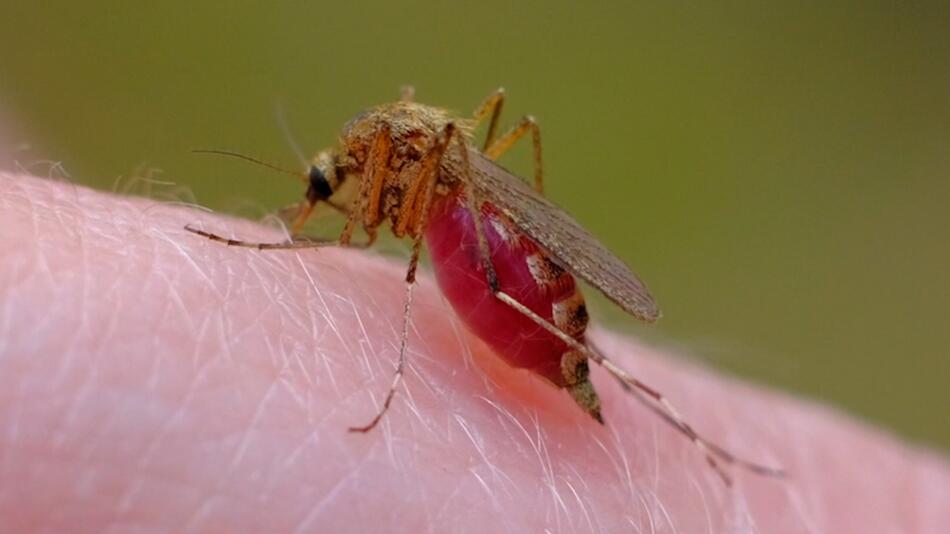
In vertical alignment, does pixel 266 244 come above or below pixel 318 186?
below

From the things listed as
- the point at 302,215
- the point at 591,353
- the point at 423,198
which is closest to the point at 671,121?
the point at 302,215

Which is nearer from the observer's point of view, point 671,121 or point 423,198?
point 423,198

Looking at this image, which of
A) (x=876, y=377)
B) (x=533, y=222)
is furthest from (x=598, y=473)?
(x=876, y=377)

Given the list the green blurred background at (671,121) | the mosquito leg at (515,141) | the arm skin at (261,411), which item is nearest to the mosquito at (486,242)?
the arm skin at (261,411)

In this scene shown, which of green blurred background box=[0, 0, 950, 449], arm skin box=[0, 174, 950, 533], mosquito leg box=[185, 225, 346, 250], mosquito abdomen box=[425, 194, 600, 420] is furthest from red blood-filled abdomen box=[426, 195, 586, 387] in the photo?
green blurred background box=[0, 0, 950, 449]

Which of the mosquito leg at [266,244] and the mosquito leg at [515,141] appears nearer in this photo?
the mosquito leg at [266,244]

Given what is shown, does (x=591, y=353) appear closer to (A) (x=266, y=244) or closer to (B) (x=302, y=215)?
(A) (x=266, y=244)

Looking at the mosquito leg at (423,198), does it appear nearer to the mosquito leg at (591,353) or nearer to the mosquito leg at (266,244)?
the mosquito leg at (591,353)
